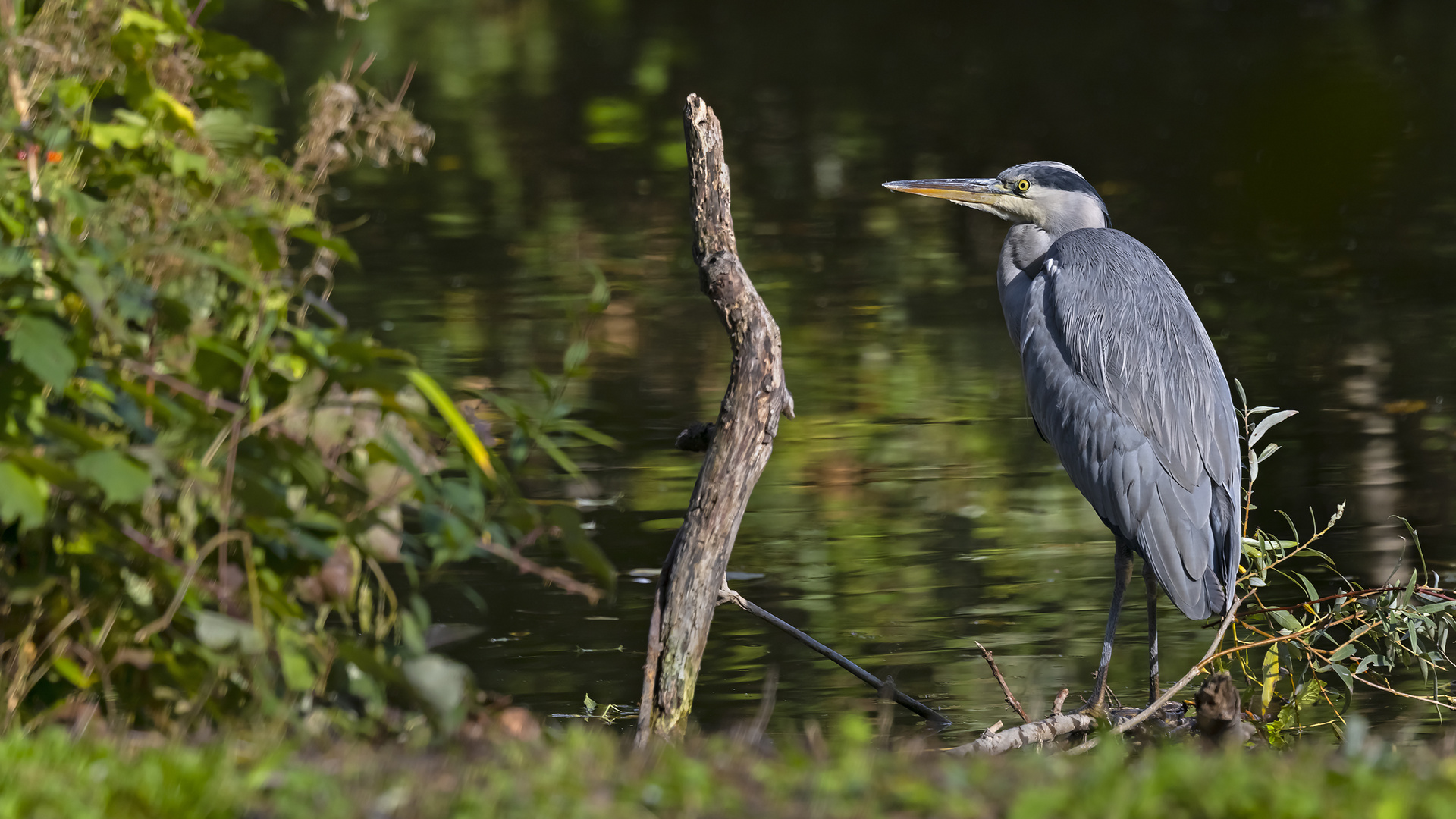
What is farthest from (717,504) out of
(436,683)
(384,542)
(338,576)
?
(436,683)

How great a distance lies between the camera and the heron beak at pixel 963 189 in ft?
20.9

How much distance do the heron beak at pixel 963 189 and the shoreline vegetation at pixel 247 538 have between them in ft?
8.73

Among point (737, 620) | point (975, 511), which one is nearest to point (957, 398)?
point (975, 511)

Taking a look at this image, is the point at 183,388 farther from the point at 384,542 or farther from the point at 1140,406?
the point at 1140,406

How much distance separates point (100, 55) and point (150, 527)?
1.24 m

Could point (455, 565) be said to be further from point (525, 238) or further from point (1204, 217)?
point (1204, 217)

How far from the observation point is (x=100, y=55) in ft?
13.4

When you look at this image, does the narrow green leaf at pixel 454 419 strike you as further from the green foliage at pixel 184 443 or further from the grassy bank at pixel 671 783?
the grassy bank at pixel 671 783

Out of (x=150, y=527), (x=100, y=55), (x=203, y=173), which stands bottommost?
(x=150, y=527)

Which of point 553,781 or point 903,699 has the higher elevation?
point 553,781

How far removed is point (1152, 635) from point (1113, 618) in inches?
5.1

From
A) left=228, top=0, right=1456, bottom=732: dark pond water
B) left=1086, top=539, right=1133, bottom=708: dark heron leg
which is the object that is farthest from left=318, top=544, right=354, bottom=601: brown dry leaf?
left=1086, top=539, right=1133, bottom=708: dark heron leg

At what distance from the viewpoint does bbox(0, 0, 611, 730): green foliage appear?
3.37 m

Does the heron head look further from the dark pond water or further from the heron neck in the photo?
the dark pond water
